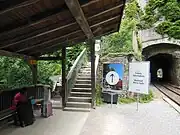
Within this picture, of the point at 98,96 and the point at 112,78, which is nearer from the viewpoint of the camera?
the point at 112,78

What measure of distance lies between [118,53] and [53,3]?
6.59 m

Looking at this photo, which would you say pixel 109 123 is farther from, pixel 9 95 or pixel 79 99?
pixel 9 95

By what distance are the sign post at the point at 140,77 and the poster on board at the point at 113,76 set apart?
66 centimetres

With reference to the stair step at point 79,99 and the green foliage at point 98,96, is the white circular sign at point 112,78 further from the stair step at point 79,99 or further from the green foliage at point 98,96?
the stair step at point 79,99

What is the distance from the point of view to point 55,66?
527 inches

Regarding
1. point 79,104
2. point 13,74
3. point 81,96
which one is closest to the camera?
Result: point 79,104

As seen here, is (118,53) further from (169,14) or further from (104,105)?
(169,14)

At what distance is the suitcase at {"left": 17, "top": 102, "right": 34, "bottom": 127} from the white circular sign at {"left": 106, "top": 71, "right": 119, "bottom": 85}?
3837 mm

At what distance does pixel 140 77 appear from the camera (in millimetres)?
8516

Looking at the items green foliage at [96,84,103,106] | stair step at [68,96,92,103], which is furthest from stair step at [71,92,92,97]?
green foliage at [96,84,103,106]

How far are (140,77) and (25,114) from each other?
4369 millimetres

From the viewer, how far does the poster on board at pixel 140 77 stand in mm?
8305

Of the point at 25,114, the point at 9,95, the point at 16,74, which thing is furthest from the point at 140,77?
the point at 16,74

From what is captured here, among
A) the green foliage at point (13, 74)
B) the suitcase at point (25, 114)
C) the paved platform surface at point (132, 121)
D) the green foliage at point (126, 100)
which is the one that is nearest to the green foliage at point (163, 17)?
the green foliage at point (126, 100)
